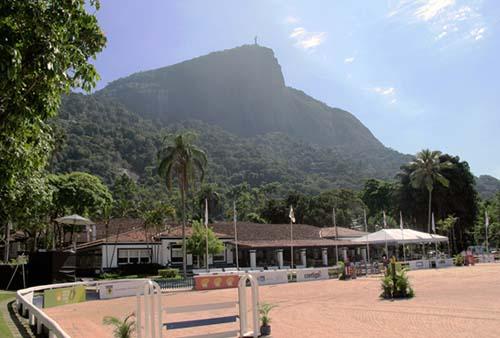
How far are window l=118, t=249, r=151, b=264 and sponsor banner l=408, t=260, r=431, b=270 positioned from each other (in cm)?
2391

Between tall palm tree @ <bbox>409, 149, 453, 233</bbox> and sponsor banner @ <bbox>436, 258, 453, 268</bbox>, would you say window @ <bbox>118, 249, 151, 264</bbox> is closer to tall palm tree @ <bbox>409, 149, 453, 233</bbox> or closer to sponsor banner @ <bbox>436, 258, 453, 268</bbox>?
sponsor banner @ <bbox>436, 258, 453, 268</bbox>

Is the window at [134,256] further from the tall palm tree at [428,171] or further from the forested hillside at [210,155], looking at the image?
the forested hillside at [210,155]

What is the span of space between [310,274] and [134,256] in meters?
17.4

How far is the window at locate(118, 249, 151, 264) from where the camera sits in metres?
45.4

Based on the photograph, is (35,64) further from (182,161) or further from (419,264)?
(419,264)

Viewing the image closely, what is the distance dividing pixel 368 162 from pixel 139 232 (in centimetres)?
13857

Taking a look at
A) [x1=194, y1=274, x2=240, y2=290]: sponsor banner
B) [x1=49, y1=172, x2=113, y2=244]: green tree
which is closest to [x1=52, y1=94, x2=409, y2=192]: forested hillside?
[x1=49, y1=172, x2=113, y2=244]: green tree

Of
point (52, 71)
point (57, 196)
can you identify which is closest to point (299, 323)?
point (52, 71)

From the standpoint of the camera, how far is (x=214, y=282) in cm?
3161

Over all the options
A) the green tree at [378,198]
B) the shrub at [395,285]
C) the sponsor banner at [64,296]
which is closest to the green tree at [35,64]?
the shrub at [395,285]

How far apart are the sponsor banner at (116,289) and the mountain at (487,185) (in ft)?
435

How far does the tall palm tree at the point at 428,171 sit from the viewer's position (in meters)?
68.5

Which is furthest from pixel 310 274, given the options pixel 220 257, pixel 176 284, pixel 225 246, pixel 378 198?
pixel 378 198

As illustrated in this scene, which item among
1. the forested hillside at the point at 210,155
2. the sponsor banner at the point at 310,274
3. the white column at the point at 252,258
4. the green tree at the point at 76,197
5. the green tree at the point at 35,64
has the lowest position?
the sponsor banner at the point at 310,274
